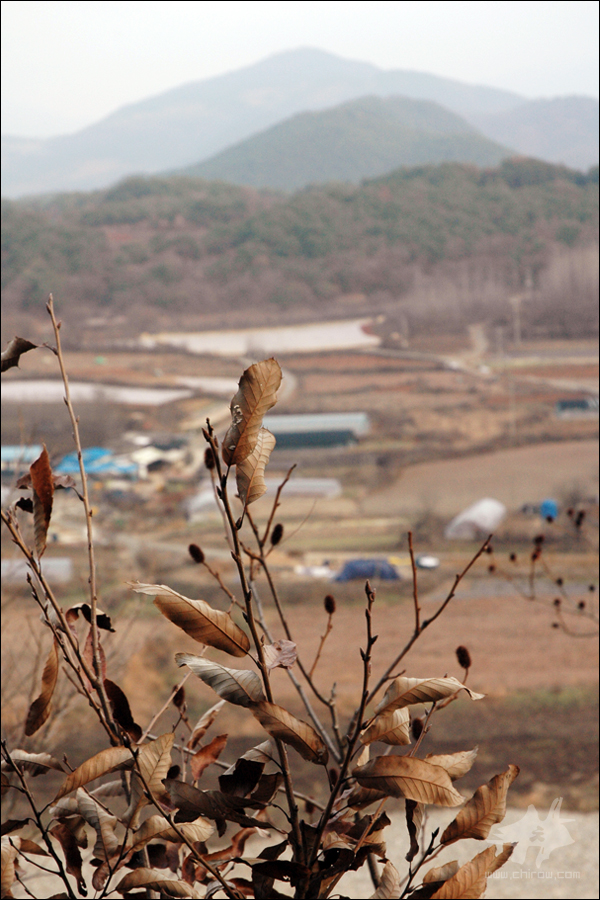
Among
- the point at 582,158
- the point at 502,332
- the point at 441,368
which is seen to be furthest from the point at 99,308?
the point at 582,158

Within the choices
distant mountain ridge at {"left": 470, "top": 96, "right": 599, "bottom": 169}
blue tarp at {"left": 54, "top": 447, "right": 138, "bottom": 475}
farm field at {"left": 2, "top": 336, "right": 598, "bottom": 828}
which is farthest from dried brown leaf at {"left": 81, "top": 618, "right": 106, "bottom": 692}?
distant mountain ridge at {"left": 470, "top": 96, "right": 599, "bottom": 169}

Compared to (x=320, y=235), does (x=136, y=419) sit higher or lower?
lower

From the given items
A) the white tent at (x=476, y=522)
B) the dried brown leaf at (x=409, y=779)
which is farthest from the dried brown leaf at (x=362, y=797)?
the white tent at (x=476, y=522)

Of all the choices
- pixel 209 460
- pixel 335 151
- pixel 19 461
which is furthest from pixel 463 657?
pixel 335 151

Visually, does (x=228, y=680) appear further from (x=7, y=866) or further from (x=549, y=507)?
(x=549, y=507)

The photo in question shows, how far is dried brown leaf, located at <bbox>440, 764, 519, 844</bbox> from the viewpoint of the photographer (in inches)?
30.3

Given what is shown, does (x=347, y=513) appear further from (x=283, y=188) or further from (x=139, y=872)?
(x=283, y=188)

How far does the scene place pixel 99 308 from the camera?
106ft

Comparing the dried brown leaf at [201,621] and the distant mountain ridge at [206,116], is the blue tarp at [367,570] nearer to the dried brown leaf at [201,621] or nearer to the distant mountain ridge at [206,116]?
the dried brown leaf at [201,621]

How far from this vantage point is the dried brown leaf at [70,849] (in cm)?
92

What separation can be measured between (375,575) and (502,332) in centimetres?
1724

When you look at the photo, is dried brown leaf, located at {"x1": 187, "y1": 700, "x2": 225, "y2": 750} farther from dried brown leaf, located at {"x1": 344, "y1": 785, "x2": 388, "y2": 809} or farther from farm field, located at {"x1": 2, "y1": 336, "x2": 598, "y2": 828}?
farm field, located at {"x1": 2, "y1": 336, "x2": 598, "y2": 828}

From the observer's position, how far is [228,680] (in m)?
0.67

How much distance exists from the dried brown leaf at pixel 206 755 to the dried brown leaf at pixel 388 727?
335 millimetres
